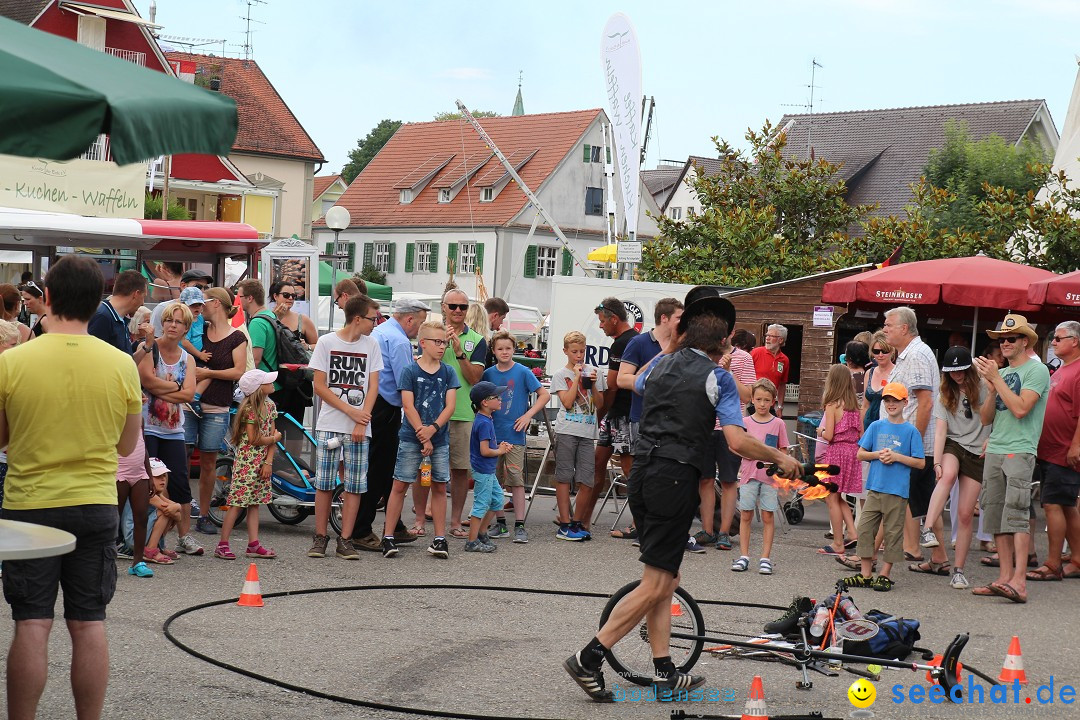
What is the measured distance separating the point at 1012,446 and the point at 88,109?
808 centimetres

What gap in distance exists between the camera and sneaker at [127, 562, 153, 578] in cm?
870

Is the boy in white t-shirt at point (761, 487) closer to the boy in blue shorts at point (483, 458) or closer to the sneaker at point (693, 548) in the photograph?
the sneaker at point (693, 548)

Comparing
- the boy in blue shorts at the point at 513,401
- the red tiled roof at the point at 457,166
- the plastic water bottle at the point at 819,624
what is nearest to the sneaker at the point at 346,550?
the boy in blue shorts at the point at 513,401

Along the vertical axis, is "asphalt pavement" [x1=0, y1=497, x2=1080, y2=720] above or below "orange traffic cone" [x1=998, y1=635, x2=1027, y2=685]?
below

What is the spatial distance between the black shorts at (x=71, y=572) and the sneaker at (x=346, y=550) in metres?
4.80

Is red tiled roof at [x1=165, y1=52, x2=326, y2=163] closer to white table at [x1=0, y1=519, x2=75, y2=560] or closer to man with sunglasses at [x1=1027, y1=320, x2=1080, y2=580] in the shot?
man with sunglasses at [x1=1027, y1=320, x2=1080, y2=580]

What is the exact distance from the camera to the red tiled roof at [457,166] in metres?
64.1

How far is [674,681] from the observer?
6.44 meters

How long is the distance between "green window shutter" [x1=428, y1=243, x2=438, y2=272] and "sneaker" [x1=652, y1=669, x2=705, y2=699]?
59898 mm

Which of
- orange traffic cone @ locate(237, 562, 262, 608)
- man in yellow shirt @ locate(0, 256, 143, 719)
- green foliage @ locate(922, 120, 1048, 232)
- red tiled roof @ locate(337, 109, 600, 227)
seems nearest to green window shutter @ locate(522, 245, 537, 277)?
red tiled roof @ locate(337, 109, 600, 227)

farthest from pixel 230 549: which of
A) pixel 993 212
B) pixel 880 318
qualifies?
pixel 993 212

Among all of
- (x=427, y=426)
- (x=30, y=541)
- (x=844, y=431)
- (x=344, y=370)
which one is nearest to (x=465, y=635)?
(x=427, y=426)

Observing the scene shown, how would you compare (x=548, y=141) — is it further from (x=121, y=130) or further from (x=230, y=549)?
(x=121, y=130)

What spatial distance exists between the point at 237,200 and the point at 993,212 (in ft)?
113
